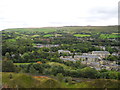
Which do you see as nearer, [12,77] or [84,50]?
[12,77]

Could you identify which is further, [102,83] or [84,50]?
[84,50]

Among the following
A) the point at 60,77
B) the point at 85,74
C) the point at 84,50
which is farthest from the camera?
the point at 84,50

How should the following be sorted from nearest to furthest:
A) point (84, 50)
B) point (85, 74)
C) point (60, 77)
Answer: point (60, 77), point (85, 74), point (84, 50)

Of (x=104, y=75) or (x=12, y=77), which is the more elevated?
(x=12, y=77)

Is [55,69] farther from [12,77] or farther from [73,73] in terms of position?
[12,77]

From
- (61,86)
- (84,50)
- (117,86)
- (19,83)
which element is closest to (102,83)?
A: (117,86)

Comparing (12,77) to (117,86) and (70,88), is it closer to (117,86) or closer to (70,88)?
(70,88)

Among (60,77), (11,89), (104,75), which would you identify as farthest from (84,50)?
(11,89)

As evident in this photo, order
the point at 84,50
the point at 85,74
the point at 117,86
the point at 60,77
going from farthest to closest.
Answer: the point at 84,50 < the point at 85,74 < the point at 60,77 < the point at 117,86

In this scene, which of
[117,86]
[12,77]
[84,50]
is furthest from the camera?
[84,50]
